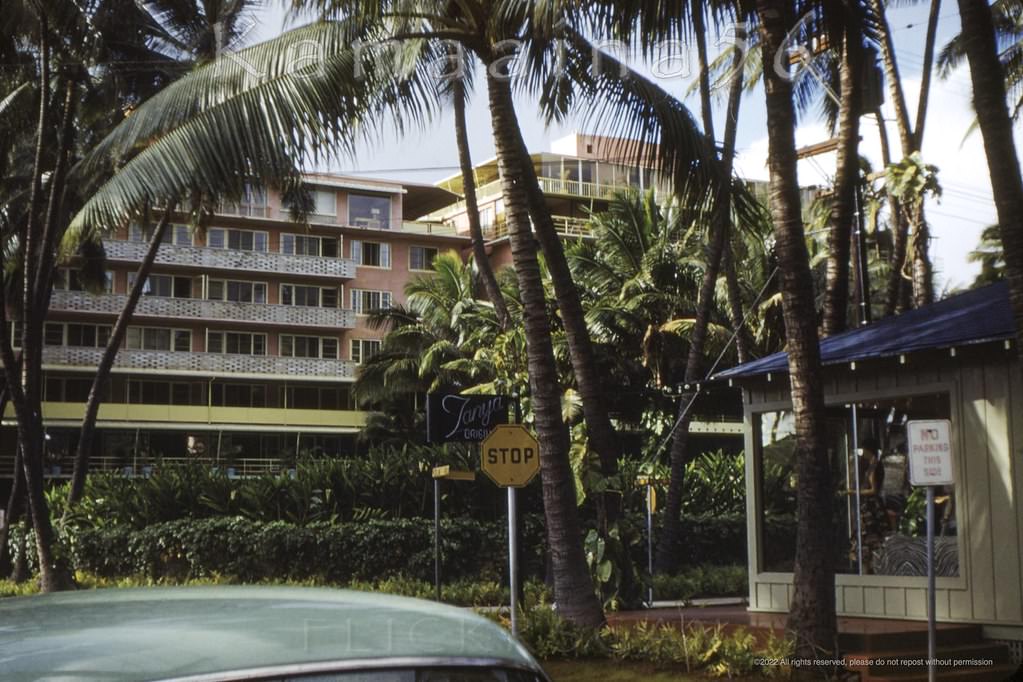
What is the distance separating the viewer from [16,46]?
25.5 metres

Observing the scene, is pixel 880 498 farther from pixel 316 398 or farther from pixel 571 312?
pixel 316 398

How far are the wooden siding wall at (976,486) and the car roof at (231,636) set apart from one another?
34.7ft

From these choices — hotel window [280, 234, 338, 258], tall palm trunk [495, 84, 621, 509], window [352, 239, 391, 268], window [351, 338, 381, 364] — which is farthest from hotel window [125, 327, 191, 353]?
tall palm trunk [495, 84, 621, 509]

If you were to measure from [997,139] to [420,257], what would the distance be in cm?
5694

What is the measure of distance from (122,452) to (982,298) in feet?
169

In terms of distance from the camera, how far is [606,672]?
12492 mm

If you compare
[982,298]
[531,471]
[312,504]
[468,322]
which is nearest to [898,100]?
[982,298]

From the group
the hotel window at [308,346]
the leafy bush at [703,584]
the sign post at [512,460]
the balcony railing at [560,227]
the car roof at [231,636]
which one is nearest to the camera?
the car roof at [231,636]

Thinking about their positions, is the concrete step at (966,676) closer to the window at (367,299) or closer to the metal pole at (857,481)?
the metal pole at (857,481)

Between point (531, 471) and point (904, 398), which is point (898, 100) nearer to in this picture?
point (904, 398)

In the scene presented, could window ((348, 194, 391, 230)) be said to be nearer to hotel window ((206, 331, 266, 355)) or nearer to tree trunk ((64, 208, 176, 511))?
→ hotel window ((206, 331, 266, 355))

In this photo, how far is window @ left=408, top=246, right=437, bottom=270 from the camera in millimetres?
66125

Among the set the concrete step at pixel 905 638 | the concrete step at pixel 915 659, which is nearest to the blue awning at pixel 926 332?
the concrete step at pixel 905 638

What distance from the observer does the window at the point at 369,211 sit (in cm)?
6475
